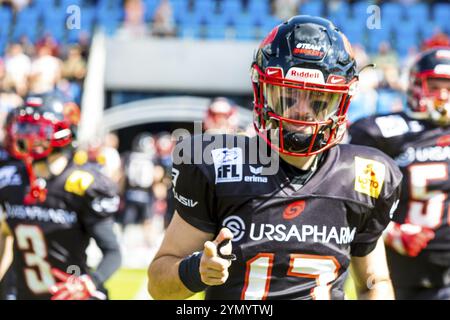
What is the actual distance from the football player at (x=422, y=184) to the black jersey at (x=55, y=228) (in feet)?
4.47

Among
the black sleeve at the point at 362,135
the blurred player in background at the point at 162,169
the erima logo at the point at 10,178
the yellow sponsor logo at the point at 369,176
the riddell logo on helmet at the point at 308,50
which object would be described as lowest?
the blurred player in background at the point at 162,169

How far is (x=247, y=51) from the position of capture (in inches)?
582

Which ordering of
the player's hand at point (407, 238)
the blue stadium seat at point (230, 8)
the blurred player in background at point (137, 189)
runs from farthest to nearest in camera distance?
the blue stadium seat at point (230, 8) → the blurred player in background at point (137, 189) → the player's hand at point (407, 238)

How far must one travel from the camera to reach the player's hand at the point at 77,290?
3.84 meters

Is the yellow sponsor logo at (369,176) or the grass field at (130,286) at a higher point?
the yellow sponsor logo at (369,176)

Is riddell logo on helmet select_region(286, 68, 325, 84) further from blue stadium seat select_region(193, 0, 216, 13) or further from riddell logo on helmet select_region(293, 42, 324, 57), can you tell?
blue stadium seat select_region(193, 0, 216, 13)

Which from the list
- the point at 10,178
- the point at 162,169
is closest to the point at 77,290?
the point at 10,178

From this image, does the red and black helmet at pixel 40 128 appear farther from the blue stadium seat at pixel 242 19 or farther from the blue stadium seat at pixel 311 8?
the blue stadium seat at pixel 311 8

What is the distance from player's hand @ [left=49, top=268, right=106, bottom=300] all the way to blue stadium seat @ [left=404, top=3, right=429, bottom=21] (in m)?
13.5

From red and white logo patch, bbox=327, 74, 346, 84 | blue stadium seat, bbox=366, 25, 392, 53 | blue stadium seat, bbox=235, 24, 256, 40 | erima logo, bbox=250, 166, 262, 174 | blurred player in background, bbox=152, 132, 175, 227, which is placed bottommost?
blurred player in background, bbox=152, 132, 175, 227

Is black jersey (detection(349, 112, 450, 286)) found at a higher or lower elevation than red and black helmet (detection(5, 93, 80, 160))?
lower

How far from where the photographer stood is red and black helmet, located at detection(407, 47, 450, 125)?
14.0ft

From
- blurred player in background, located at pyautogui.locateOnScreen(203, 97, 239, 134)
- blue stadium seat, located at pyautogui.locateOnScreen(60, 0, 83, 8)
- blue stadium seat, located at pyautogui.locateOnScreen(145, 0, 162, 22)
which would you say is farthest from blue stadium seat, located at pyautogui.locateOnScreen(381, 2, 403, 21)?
blurred player in background, located at pyautogui.locateOnScreen(203, 97, 239, 134)

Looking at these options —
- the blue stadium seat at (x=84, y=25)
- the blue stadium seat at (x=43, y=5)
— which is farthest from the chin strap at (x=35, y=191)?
the blue stadium seat at (x=43, y=5)
